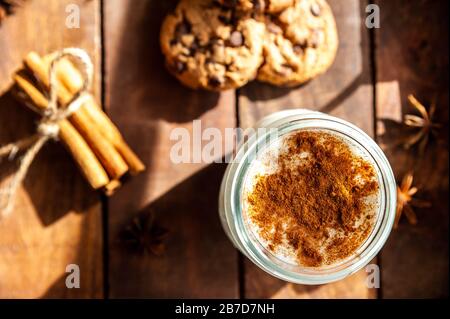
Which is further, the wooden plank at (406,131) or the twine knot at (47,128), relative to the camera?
the wooden plank at (406,131)

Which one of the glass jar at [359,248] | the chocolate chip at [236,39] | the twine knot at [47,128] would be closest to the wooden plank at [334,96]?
the chocolate chip at [236,39]

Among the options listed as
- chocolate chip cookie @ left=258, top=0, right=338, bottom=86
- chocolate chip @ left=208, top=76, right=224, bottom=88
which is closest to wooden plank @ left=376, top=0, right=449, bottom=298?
chocolate chip cookie @ left=258, top=0, right=338, bottom=86

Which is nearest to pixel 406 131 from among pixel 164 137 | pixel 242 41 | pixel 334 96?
pixel 334 96

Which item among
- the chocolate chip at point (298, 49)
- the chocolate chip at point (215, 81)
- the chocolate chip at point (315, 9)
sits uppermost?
the chocolate chip at point (315, 9)

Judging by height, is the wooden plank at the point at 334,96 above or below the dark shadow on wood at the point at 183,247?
above

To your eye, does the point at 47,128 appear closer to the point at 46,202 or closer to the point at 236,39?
the point at 46,202

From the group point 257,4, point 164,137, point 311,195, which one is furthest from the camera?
point 164,137

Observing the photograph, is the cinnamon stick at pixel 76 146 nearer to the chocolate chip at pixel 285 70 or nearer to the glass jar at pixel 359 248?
the glass jar at pixel 359 248
